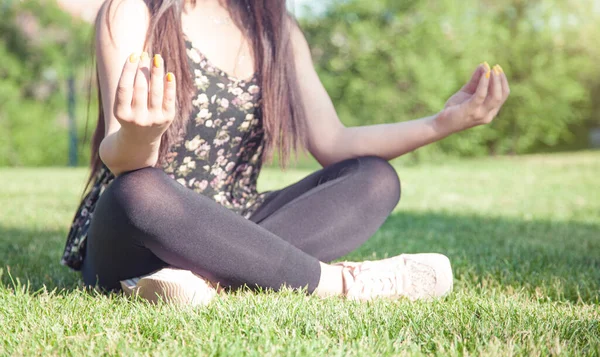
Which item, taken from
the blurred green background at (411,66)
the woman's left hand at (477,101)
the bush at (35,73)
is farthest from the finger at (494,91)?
the bush at (35,73)

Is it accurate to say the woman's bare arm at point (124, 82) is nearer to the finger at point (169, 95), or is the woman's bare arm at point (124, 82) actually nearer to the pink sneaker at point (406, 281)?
the finger at point (169, 95)

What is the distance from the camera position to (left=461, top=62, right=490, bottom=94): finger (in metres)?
1.96

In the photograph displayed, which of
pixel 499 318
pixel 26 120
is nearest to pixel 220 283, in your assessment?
pixel 499 318

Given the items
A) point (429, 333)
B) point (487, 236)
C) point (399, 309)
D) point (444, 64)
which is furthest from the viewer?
point (444, 64)

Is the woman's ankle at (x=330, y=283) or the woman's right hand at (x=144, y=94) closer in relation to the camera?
the woman's right hand at (x=144, y=94)

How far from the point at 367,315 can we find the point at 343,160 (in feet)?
2.57

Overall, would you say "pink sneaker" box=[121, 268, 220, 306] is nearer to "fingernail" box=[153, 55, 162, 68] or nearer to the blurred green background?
"fingernail" box=[153, 55, 162, 68]

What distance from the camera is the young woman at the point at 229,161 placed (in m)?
1.62

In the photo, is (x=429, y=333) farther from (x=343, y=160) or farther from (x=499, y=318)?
(x=343, y=160)

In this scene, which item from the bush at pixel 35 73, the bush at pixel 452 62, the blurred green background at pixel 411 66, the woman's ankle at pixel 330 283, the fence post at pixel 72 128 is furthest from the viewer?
the bush at pixel 35 73

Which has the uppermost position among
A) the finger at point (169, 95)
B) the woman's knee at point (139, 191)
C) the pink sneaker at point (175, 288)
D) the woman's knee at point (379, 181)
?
the finger at point (169, 95)

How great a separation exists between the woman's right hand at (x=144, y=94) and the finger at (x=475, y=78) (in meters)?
1.08

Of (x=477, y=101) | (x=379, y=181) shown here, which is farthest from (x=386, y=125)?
(x=477, y=101)

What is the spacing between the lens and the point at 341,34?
46.6 feet
